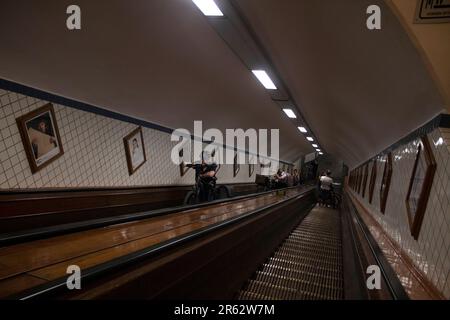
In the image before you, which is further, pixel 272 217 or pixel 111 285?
pixel 272 217

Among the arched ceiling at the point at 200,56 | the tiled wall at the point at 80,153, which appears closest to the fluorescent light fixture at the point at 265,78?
the arched ceiling at the point at 200,56

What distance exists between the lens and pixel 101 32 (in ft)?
10.4

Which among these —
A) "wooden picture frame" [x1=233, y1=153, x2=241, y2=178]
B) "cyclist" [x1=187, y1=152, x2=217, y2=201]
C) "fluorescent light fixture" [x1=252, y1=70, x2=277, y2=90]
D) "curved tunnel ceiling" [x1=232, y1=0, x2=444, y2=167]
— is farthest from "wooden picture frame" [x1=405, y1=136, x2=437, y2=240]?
"wooden picture frame" [x1=233, y1=153, x2=241, y2=178]

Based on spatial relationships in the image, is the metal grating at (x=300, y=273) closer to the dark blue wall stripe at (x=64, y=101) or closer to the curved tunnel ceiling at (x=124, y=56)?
the curved tunnel ceiling at (x=124, y=56)

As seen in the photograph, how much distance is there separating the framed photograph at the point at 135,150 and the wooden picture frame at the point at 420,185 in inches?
165

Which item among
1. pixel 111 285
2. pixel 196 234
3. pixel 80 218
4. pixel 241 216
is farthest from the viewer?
pixel 80 218

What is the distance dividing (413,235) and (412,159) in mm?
827

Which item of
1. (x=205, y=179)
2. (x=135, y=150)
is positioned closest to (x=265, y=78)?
(x=205, y=179)

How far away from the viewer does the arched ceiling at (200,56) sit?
7.98 feet

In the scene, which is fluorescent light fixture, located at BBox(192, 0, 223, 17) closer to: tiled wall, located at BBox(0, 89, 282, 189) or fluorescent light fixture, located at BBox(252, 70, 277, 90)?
fluorescent light fixture, located at BBox(252, 70, 277, 90)

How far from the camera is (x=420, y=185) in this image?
239cm

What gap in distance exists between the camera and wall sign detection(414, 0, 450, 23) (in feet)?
5.42
